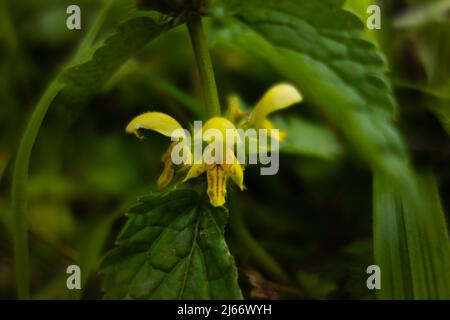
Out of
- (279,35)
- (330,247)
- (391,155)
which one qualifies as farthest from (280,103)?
(330,247)

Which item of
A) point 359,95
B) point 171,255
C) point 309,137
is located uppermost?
point 309,137

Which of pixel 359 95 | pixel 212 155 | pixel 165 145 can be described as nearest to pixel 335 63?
pixel 359 95

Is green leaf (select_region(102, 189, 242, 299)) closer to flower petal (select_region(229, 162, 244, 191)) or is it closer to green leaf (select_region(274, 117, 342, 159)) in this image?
flower petal (select_region(229, 162, 244, 191))

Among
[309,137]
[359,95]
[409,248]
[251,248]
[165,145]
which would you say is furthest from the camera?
[165,145]

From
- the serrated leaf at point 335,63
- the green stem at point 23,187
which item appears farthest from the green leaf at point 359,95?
the green stem at point 23,187

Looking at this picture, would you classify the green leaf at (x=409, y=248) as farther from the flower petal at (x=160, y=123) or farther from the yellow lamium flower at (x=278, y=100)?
the flower petal at (x=160, y=123)

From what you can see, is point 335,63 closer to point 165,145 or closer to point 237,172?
point 237,172
